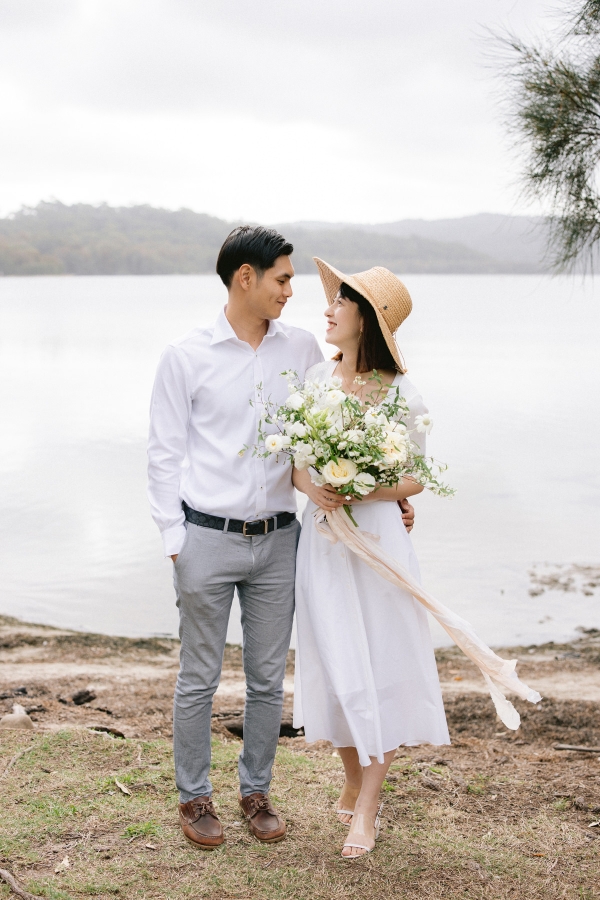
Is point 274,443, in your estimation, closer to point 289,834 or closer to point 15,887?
point 289,834

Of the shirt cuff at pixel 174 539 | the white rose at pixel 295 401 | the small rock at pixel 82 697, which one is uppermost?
the white rose at pixel 295 401

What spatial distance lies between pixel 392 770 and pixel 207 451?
1.93 metres

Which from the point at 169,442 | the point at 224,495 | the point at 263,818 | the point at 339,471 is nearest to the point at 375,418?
the point at 339,471

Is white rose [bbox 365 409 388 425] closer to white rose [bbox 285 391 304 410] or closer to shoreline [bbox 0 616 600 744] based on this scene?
white rose [bbox 285 391 304 410]

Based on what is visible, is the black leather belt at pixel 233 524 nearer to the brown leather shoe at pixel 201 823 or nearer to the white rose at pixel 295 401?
the white rose at pixel 295 401

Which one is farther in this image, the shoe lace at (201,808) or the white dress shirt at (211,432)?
the shoe lace at (201,808)

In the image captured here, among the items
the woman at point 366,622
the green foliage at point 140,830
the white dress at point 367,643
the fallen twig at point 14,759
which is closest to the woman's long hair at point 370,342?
the woman at point 366,622

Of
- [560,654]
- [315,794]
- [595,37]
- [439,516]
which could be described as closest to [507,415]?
[439,516]

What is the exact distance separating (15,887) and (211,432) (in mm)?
1689

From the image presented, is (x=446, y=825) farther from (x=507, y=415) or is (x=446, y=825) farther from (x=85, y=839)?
(x=507, y=415)

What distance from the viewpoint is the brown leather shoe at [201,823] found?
3482 millimetres

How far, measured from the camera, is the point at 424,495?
14859 mm

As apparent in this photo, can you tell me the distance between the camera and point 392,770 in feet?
14.4

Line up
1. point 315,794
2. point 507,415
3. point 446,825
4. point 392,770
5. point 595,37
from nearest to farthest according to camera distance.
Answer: point 446,825
point 315,794
point 392,770
point 595,37
point 507,415
